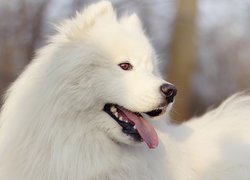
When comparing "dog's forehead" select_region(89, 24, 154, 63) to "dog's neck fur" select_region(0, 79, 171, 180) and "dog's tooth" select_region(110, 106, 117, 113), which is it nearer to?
"dog's tooth" select_region(110, 106, 117, 113)

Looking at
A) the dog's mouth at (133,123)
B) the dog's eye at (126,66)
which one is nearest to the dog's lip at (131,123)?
the dog's mouth at (133,123)

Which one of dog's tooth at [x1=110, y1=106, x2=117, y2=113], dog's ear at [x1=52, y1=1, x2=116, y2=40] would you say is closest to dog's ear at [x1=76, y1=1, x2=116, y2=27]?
dog's ear at [x1=52, y1=1, x2=116, y2=40]

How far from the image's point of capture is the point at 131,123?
3.57 metres

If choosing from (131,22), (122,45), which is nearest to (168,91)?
(122,45)

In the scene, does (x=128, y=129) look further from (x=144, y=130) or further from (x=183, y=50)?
(x=183, y=50)

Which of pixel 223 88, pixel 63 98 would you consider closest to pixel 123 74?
pixel 63 98

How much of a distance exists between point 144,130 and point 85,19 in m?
0.95

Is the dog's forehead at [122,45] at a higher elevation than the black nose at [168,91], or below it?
higher

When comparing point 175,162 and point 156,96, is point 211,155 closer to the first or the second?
point 175,162

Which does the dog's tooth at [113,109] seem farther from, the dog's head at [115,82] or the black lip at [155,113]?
the black lip at [155,113]

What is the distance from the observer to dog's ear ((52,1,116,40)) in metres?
3.76

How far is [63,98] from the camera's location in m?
3.52

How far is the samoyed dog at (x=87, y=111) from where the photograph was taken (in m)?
3.52

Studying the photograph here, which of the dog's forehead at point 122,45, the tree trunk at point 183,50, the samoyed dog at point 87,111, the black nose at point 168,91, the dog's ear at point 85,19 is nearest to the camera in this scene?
the black nose at point 168,91
